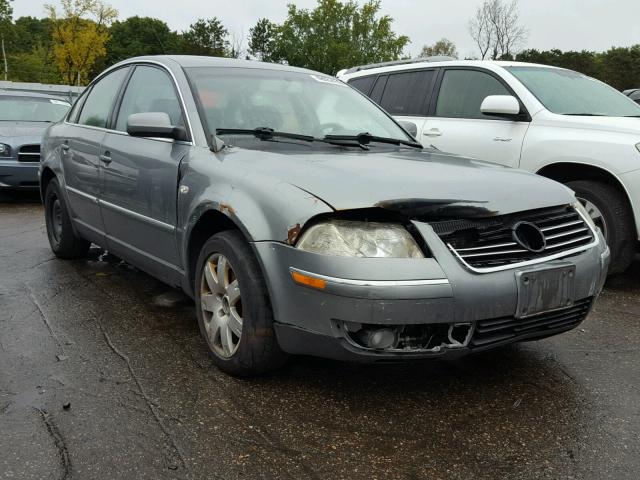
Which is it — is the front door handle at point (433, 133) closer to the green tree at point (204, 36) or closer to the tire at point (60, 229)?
the tire at point (60, 229)

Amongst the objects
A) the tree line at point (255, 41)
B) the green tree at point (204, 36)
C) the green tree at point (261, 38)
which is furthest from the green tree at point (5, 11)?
the green tree at point (261, 38)

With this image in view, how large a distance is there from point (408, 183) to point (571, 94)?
3.64m

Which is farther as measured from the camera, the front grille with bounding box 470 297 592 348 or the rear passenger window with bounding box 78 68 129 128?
the rear passenger window with bounding box 78 68 129 128

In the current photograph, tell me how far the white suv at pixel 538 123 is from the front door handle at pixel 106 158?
6.88 feet

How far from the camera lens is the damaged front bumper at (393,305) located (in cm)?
253

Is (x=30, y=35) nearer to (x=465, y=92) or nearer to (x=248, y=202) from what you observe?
(x=465, y=92)

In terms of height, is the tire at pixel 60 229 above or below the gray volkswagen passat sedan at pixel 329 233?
below

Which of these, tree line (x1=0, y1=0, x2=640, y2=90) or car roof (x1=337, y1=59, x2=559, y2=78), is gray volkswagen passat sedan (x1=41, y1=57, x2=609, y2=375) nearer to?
car roof (x1=337, y1=59, x2=559, y2=78)

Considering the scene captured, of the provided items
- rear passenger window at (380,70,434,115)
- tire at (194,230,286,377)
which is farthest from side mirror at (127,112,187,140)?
rear passenger window at (380,70,434,115)

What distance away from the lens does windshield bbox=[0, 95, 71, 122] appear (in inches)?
416

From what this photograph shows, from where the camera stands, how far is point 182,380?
3.13m

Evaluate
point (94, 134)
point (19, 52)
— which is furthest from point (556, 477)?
point (19, 52)

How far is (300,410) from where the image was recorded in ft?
9.29

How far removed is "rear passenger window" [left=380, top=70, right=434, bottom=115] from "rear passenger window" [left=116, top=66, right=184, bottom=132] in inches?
123
